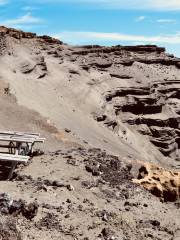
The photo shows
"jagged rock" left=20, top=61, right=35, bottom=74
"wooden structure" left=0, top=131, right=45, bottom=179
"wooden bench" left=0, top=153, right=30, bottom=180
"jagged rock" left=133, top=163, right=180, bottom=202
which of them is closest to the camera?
"wooden bench" left=0, top=153, right=30, bottom=180

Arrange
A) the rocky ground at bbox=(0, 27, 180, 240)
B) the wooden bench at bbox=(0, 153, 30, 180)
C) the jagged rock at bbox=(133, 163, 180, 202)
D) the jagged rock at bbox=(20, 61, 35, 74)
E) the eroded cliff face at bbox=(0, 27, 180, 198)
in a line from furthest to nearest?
the jagged rock at bbox=(20, 61, 35, 74)
the eroded cliff face at bbox=(0, 27, 180, 198)
the jagged rock at bbox=(133, 163, 180, 202)
the wooden bench at bbox=(0, 153, 30, 180)
the rocky ground at bbox=(0, 27, 180, 240)

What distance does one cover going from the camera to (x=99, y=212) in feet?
39.2

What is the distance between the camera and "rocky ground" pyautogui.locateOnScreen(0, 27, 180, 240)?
1153 cm

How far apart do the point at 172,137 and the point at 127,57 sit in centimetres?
1094

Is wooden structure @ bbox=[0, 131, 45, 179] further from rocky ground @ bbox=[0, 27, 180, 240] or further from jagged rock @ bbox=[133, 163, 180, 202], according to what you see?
jagged rock @ bbox=[133, 163, 180, 202]

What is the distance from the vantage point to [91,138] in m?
25.9

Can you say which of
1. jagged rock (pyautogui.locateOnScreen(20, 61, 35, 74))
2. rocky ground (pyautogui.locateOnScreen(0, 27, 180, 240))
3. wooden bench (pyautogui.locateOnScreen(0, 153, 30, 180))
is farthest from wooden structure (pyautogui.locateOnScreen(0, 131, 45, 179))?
jagged rock (pyautogui.locateOnScreen(20, 61, 35, 74))

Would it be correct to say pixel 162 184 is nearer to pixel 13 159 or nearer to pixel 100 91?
pixel 13 159

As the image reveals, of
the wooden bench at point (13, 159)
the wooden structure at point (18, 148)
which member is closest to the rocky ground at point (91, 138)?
the wooden bench at point (13, 159)

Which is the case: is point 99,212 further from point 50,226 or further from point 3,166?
point 3,166

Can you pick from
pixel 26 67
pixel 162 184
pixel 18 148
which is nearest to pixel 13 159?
pixel 18 148

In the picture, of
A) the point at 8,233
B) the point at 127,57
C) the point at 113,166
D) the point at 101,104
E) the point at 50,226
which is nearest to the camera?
the point at 8,233

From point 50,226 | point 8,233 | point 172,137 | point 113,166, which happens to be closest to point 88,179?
point 113,166

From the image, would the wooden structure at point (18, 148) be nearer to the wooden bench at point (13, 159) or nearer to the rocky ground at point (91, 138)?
the wooden bench at point (13, 159)
